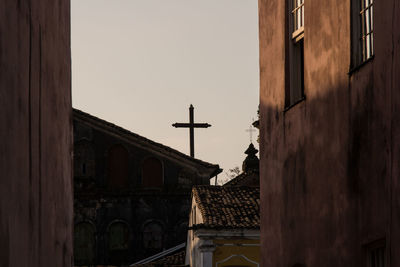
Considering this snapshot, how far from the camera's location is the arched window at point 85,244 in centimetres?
4166

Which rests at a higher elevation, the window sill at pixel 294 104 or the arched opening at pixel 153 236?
the window sill at pixel 294 104

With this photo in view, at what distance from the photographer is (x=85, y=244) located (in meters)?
41.7

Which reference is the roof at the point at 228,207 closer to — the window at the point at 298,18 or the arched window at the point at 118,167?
the arched window at the point at 118,167

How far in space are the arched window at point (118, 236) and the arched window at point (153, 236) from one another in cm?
77

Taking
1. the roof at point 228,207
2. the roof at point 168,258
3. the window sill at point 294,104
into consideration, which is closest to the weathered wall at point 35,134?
the window sill at point 294,104

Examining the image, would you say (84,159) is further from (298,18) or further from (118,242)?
(298,18)

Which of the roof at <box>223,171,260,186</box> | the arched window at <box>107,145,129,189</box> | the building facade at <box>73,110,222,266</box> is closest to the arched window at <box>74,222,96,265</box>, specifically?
the building facade at <box>73,110,222,266</box>

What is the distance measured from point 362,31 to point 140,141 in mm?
30171

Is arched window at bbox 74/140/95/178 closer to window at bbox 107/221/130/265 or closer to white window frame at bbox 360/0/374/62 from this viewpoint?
window at bbox 107/221/130/265

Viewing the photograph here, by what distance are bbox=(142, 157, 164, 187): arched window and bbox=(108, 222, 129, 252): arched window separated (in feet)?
6.62

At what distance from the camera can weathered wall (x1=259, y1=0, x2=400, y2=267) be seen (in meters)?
11.0

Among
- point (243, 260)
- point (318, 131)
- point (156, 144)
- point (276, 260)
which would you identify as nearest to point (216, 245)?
point (243, 260)

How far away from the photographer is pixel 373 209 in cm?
1134

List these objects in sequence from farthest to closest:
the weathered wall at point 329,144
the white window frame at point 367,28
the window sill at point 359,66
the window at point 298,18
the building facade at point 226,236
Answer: the building facade at point 226,236, the window at point 298,18, the white window frame at point 367,28, the window sill at point 359,66, the weathered wall at point 329,144
